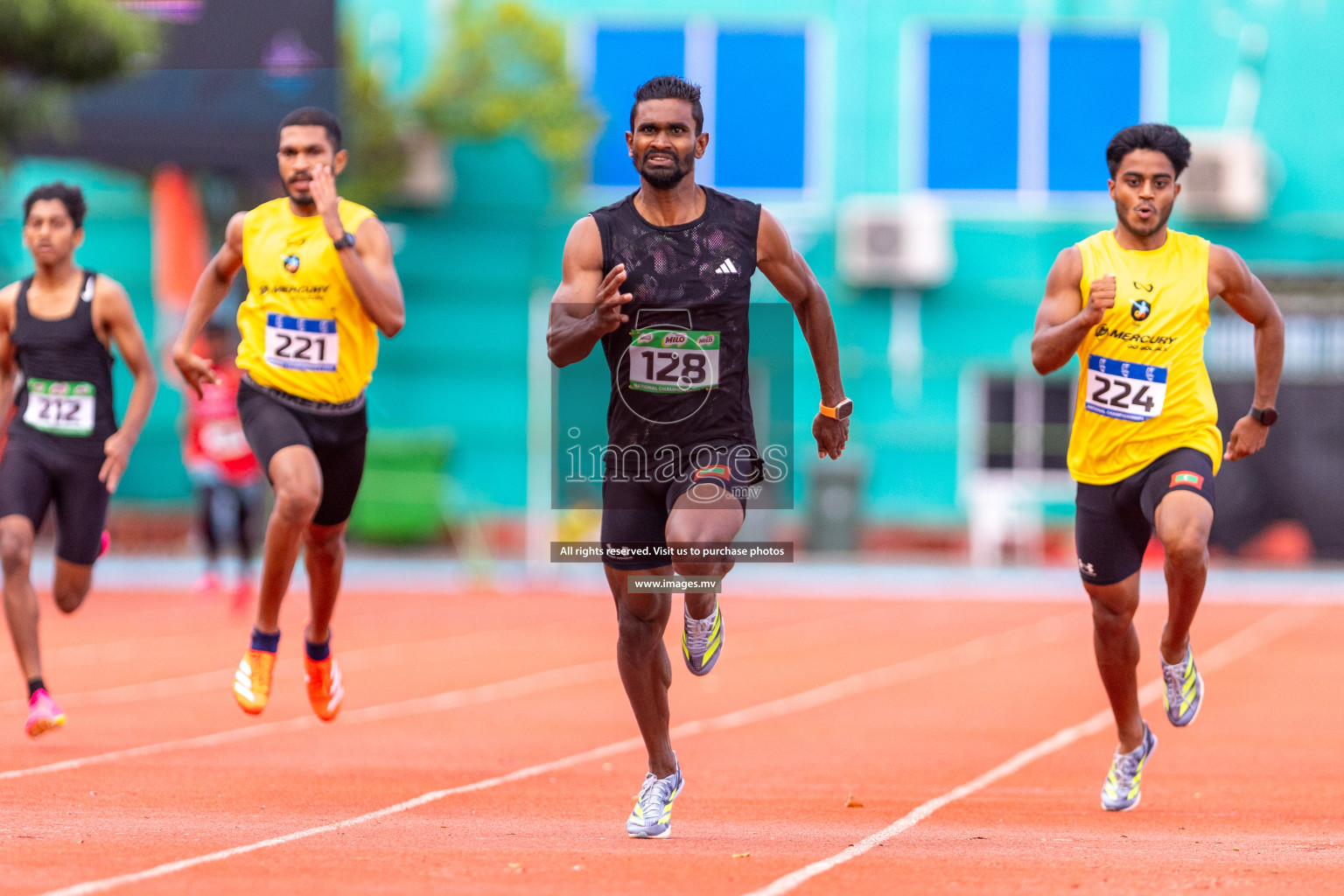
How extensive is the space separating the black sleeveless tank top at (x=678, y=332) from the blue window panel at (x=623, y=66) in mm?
21284

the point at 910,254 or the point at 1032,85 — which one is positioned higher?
the point at 1032,85

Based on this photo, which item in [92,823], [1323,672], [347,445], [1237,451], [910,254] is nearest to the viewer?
[92,823]

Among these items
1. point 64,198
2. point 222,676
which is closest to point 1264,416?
point 64,198

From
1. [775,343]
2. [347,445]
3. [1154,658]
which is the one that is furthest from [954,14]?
[347,445]

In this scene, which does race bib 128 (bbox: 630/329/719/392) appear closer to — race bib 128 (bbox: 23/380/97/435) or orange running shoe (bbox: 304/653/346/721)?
orange running shoe (bbox: 304/653/346/721)

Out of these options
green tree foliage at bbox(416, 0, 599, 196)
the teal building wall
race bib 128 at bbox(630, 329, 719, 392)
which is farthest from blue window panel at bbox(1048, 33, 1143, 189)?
race bib 128 at bbox(630, 329, 719, 392)

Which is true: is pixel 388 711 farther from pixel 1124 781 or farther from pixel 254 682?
pixel 1124 781

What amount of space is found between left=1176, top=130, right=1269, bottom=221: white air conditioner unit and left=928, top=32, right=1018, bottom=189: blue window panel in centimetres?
252

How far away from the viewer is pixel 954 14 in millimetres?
27719

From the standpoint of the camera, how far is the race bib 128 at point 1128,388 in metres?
7.11

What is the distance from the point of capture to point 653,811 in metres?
6.30

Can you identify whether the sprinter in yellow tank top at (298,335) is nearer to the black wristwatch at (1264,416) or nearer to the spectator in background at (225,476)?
the black wristwatch at (1264,416)

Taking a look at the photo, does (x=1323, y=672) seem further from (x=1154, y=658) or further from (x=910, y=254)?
(x=910, y=254)

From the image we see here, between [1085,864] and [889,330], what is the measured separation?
22.8 metres
